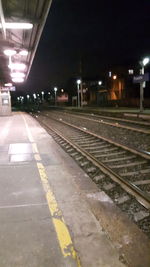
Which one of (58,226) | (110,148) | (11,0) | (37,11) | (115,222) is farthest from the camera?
(110,148)

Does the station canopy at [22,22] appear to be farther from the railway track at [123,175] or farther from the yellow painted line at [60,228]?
the yellow painted line at [60,228]

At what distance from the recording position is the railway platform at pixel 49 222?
2.69 m

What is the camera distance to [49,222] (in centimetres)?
343

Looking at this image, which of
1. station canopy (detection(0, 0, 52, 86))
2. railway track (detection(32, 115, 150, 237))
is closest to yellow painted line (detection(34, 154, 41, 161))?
railway track (detection(32, 115, 150, 237))

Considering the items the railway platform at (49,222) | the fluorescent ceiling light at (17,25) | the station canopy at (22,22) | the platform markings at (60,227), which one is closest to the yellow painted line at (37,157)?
the railway platform at (49,222)

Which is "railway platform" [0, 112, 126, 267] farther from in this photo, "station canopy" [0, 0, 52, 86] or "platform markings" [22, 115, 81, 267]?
"station canopy" [0, 0, 52, 86]

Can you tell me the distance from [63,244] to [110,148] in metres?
6.33

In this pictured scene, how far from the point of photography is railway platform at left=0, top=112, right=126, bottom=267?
269 cm

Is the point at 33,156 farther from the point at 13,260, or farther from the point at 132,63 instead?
the point at 132,63

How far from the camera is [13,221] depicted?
348 cm

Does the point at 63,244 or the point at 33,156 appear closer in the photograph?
the point at 63,244

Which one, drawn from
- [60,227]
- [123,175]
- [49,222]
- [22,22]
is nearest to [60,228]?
[60,227]

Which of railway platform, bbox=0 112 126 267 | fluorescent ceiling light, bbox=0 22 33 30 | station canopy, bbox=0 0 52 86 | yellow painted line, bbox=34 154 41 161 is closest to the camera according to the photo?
railway platform, bbox=0 112 126 267

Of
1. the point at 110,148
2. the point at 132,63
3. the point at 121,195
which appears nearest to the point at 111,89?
the point at 132,63
